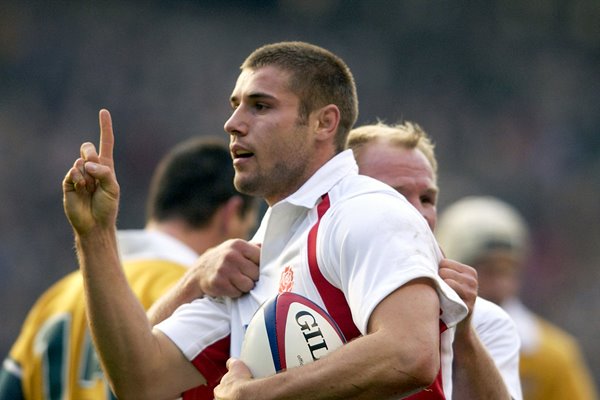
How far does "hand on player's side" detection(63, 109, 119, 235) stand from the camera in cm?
339

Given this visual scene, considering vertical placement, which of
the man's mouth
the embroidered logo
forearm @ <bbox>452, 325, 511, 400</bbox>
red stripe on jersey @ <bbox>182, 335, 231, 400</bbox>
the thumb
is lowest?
forearm @ <bbox>452, 325, 511, 400</bbox>

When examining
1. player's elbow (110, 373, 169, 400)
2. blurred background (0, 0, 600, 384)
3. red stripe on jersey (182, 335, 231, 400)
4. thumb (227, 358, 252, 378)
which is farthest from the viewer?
blurred background (0, 0, 600, 384)

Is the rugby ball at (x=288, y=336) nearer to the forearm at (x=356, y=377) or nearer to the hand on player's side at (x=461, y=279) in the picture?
the forearm at (x=356, y=377)

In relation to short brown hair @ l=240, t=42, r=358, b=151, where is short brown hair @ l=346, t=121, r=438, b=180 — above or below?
below

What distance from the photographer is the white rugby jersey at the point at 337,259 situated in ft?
9.93

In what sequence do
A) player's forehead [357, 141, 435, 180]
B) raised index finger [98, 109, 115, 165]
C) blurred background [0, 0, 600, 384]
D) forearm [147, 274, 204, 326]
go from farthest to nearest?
blurred background [0, 0, 600, 384]
player's forehead [357, 141, 435, 180]
forearm [147, 274, 204, 326]
raised index finger [98, 109, 115, 165]

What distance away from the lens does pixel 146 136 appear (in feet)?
50.7

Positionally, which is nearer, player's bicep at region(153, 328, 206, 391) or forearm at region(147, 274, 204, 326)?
player's bicep at region(153, 328, 206, 391)

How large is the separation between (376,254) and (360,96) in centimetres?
1361

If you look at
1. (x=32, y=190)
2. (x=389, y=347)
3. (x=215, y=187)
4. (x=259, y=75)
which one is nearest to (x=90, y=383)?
(x=215, y=187)

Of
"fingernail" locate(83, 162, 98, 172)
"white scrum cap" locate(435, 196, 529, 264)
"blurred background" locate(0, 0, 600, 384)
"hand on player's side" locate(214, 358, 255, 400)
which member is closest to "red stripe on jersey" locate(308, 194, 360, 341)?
"hand on player's side" locate(214, 358, 255, 400)

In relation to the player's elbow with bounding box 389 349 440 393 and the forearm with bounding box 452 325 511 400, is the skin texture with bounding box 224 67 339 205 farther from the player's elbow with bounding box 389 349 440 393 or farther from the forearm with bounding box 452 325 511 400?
the player's elbow with bounding box 389 349 440 393

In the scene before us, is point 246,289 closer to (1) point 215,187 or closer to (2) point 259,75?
(2) point 259,75

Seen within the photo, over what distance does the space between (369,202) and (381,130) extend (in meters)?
1.01
